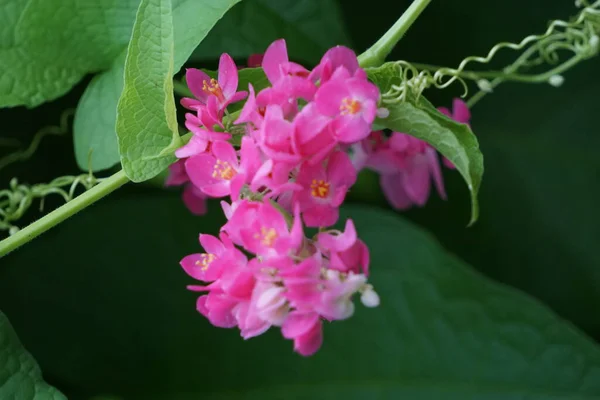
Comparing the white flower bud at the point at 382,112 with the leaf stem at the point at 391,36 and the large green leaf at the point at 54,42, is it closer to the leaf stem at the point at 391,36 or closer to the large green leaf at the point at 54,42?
the leaf stem at the point at 391,36

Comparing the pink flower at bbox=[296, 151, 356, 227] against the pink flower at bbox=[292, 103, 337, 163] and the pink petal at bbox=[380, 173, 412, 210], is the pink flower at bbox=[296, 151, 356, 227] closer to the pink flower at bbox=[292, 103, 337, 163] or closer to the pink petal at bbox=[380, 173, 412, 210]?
the pink flower at bbox=[292, 103, 337, 163]

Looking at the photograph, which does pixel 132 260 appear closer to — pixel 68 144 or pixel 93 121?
pixel 68 144

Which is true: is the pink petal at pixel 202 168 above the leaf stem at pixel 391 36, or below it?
A: below

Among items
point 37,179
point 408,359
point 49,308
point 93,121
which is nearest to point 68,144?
point 37,179

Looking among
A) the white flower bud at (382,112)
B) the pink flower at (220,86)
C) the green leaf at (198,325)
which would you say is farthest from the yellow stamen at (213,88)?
the green leaf at (198,325)

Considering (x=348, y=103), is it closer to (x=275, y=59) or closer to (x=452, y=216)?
(x=275, y=59)

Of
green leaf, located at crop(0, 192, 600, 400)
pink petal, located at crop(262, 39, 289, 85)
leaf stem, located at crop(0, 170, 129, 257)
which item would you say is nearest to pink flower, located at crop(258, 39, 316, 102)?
pink petal, located at crop(262, 39, 289, 85)
